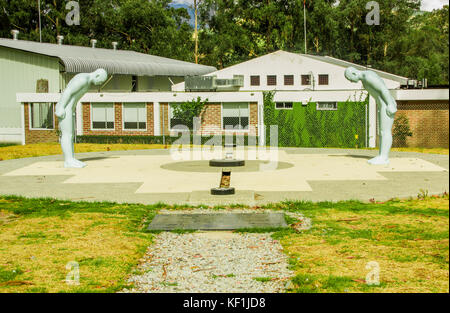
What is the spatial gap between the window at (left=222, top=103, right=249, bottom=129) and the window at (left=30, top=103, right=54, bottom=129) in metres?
10.5

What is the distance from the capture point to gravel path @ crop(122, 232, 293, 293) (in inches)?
240

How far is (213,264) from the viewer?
7.07 meters

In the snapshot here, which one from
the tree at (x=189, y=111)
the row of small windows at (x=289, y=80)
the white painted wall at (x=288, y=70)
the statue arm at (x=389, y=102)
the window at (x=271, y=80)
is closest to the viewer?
the statue arm at (x=389, y=102)

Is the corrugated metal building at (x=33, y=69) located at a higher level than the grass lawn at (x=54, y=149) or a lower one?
higher

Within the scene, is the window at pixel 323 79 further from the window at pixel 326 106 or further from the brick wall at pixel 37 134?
the brick wall at pixel 37 134

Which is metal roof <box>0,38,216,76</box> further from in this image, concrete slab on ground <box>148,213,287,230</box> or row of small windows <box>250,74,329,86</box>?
concrete slab on ground <box>148,213,287,230</box>

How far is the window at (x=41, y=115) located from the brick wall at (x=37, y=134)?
282mm

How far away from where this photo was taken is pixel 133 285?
621cm

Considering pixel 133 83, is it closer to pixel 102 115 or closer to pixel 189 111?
pixel 102 115

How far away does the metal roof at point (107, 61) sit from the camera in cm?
4047

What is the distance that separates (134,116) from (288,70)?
51.4ft

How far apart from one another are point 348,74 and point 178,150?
10.5 m

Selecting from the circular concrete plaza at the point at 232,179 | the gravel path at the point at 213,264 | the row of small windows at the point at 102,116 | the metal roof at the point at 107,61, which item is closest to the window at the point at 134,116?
the row of small windows at the point at 102,116
